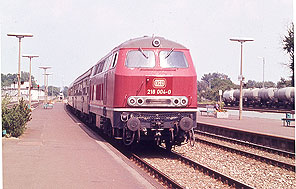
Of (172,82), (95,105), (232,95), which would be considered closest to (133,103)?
(172,82)

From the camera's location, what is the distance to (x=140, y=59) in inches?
466

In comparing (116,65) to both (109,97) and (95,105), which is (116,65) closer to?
(109,97)

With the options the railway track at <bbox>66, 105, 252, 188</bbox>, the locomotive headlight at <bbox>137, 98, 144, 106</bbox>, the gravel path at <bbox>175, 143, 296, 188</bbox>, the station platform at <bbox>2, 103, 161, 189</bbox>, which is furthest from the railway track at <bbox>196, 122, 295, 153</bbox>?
the station platform at <bbox>2, 103, 161, 189</bbox>

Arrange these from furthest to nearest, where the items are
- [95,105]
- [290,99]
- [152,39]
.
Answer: [290,99]
[95,105]
[152,39]

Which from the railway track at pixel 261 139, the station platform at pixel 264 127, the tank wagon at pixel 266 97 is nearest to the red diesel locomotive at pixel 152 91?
the railway track at pixel 261 139

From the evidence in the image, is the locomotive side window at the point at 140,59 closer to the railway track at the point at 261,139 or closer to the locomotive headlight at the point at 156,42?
the locomotive headlight at the point at 156,42

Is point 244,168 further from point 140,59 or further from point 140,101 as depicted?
point 140,59

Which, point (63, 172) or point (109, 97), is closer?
point (63, 172)

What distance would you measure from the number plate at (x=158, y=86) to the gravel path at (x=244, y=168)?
2448mm

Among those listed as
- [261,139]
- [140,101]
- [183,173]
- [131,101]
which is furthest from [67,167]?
[261,139]

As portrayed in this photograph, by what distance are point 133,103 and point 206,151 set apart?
4.18m

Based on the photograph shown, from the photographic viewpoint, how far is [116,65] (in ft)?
38.6

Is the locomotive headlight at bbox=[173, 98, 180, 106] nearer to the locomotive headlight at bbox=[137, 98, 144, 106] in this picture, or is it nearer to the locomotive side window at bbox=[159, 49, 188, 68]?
the locomotive headlight at bbox=[137, 98, 144, 106]

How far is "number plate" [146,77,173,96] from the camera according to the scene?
1141 cm
